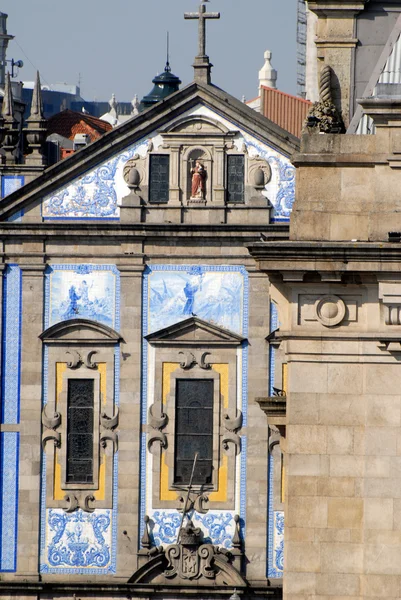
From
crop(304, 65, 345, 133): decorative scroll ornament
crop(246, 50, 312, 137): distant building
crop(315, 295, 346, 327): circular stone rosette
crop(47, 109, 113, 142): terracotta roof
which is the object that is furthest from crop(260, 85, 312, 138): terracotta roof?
Result: crop(315, 295, 346, 327): circular stone rosette

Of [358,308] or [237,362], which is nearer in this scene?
[358,308]

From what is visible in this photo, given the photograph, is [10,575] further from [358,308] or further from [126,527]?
[358,308]

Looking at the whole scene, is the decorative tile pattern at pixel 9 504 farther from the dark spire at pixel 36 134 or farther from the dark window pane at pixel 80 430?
the dark spire at pixel 36 134

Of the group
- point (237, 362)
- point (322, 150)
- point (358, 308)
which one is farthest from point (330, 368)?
point (237, 362)

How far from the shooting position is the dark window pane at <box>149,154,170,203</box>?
45.7m

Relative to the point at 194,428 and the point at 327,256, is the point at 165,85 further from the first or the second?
the point at 327,256

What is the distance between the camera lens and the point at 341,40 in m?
26.6

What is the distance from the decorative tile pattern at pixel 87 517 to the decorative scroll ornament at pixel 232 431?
227 centimetres

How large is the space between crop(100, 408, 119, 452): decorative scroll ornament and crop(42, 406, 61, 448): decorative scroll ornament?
90 cm

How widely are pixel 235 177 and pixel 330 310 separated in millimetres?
22022

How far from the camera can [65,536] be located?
151 feet

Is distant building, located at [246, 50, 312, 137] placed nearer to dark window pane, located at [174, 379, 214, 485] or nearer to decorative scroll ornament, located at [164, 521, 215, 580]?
dark window pane, located at [174, 379, 214, 485]

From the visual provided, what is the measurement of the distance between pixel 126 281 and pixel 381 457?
73.6 feet

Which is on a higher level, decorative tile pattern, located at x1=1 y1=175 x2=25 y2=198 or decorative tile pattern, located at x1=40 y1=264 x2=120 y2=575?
decorative tile pattern, located at x1=1 y1=175 x2=25 y2=198
